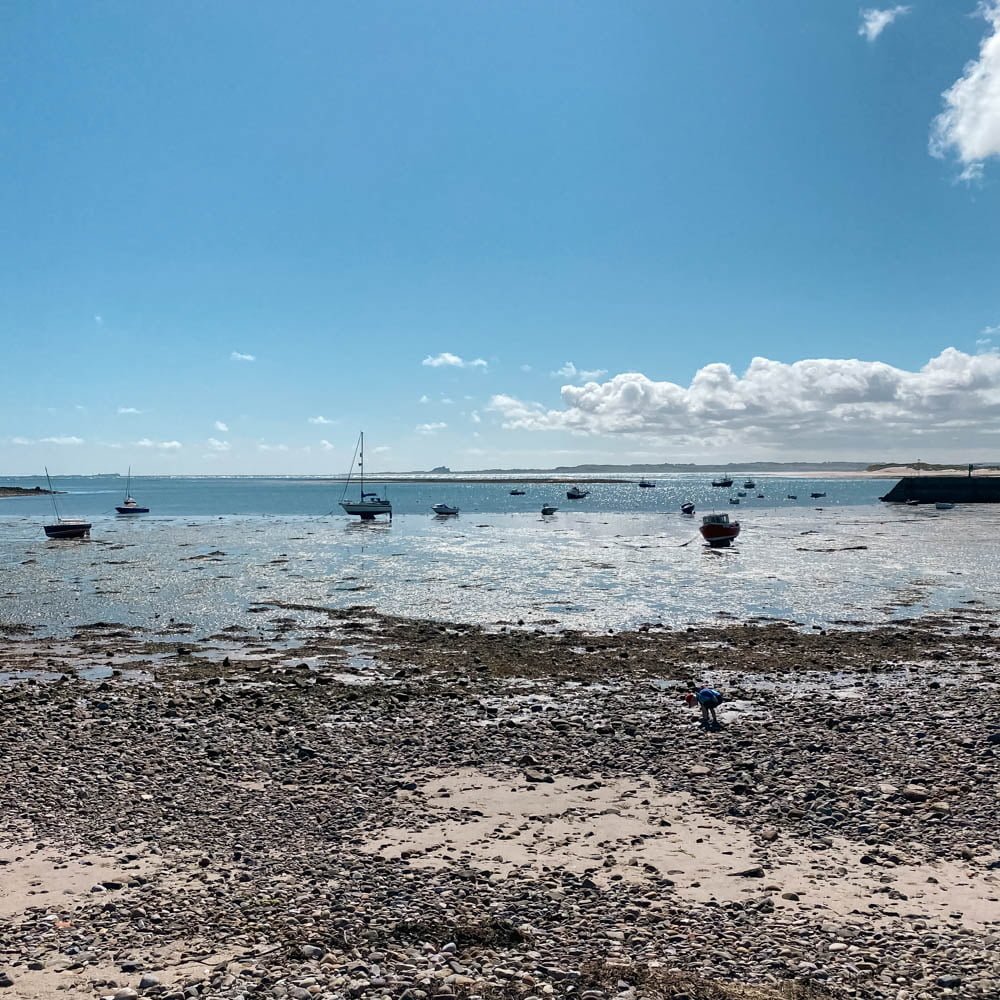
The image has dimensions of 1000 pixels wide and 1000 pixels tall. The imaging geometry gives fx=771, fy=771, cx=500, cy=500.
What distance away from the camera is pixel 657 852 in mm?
10336

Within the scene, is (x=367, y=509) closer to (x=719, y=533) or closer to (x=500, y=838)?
(x=719, y=533)

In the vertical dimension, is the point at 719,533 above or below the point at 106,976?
above

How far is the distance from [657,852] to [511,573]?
36941mm

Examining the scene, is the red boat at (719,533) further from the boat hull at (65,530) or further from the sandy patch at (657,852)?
the boat hull at (65,530)

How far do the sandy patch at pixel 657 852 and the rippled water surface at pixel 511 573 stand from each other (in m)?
17.5

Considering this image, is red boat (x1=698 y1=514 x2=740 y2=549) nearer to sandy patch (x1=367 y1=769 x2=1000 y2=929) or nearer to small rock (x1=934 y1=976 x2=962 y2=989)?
sandy patch (x1=367 y1=769 x2=1000 y2=929)

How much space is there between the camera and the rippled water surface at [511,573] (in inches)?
1319

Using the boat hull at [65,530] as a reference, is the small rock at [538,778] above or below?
below

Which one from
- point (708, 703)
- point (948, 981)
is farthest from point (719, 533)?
point (948, 981)

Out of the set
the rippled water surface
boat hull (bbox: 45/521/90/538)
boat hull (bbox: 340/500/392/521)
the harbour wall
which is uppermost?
the harbour wall

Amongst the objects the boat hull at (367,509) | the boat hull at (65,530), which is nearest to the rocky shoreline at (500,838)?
the boat hull at (65,530)

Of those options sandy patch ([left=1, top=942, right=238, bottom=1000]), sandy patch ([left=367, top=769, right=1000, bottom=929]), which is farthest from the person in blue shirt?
sandy patch ([left=1, top=942, right=238, bottom=1000])

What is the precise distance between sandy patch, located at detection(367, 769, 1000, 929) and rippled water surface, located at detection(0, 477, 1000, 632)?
1753 cm

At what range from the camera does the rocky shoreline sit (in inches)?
301
